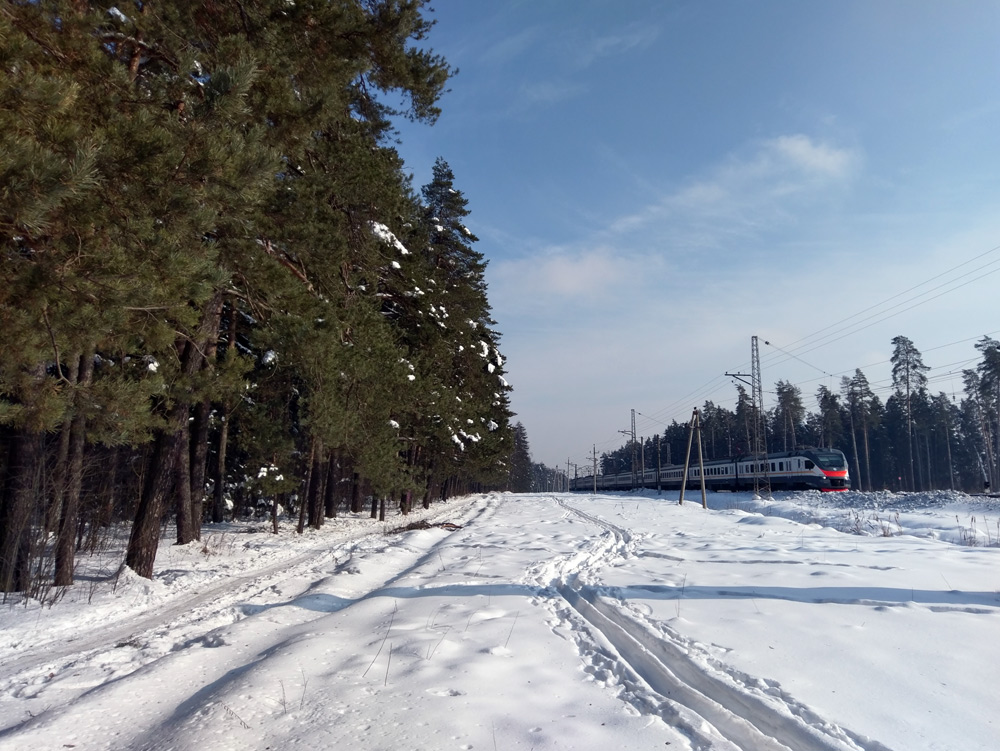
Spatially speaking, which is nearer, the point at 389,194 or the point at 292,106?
the point at 292,106

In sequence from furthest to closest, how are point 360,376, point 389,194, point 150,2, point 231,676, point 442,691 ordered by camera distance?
point 360,376 → point 389,194 → point 150,2 → point 231,676 → point 442,691

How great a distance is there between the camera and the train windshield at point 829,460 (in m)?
35.0

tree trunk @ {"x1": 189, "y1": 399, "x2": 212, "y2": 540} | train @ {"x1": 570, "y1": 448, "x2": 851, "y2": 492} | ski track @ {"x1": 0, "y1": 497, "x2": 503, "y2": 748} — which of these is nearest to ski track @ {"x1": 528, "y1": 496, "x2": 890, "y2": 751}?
ski track @ {"x1": 0, "y1": 497, "x2": 503, "y2": 748}

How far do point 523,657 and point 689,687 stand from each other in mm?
1304

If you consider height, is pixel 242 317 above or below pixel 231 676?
above

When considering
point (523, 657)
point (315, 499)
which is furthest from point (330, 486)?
point (523, 657)

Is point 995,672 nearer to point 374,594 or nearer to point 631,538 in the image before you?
point 374,594

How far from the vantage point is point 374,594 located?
738 cm

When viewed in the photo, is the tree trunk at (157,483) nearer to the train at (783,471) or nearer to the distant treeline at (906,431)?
the train at (783,471)

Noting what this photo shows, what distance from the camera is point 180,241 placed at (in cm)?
550

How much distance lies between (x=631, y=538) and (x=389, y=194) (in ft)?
30.0

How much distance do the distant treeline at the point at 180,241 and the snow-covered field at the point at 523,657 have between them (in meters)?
2.38

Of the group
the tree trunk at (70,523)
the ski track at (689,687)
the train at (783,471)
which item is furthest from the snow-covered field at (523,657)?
the train at (783,471)

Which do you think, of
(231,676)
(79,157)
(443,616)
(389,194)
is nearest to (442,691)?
(231,676)
